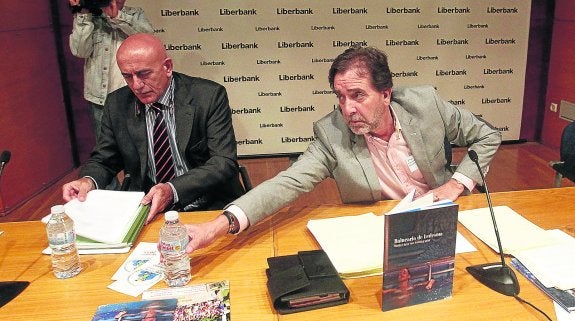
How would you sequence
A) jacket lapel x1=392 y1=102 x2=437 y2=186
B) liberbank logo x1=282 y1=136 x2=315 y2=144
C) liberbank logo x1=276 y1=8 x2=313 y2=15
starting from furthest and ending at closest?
1. liberbank logo x1=282 y1=136 x2=315 y2=144
2. liberbank logo x1=276 y1=8 x2=313 y2=15
3. jacket lapel x1=392 y1=102 x2=437 y2=186

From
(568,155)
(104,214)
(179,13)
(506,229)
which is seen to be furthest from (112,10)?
(568,155)

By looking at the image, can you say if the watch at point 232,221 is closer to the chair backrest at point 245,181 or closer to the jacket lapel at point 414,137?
the chair backrest at point 245,181

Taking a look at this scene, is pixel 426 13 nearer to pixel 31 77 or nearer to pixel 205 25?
pixel 205 25

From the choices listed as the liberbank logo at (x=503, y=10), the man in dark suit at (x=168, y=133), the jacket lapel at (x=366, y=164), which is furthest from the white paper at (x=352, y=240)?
the liberbank logo at (x=503, y=10)

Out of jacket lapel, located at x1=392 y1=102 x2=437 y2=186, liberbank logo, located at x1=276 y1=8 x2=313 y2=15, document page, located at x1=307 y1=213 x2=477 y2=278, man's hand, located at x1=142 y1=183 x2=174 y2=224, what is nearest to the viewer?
document page, located at x1=307 y1=213 x2=477 y2=278

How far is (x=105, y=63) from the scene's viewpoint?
335cm

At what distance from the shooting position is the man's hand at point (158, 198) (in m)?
1.76

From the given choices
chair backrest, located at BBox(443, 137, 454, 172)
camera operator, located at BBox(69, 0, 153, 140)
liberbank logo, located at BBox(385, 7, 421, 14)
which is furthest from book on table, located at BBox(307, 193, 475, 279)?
liberbank logo, located at BBox(385, 7, 421, 14)

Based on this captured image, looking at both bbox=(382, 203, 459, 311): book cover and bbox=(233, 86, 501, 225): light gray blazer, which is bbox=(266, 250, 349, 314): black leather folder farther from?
bbox=(233, 86, 501, 225): light gray blazer

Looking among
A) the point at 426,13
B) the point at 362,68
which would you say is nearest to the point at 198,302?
the point at 362,68

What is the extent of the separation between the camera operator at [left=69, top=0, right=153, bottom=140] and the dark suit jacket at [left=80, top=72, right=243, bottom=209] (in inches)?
45.5

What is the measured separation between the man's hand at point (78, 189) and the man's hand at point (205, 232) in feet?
1.63

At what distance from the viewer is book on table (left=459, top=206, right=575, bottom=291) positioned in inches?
52.0

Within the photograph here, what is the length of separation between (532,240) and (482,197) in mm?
358
